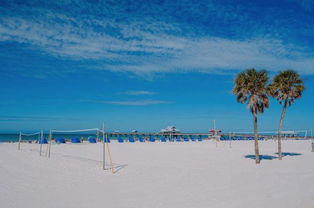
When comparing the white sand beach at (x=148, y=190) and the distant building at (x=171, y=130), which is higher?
the distant building at (x=171, y=130)

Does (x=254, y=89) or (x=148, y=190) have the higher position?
(x=254, y=89)

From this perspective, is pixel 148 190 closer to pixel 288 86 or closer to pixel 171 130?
pixel 288 86

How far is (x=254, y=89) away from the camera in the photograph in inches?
671

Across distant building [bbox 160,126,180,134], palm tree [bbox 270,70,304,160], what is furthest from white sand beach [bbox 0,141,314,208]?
distant building [bbox 160,126,180,134]

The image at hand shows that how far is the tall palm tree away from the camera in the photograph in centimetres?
1691

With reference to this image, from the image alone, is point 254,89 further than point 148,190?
Yes

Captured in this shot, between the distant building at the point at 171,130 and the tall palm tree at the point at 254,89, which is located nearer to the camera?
the tall palm tree at the point at 254,89

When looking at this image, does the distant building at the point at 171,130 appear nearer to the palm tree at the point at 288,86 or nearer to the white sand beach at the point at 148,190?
the palm tree at the point at 288,86

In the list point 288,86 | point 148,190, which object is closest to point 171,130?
point 288,86

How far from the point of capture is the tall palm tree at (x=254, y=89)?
16.9 m

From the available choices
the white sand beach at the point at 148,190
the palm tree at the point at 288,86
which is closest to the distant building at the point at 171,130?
the palm tree at the point at 288,86

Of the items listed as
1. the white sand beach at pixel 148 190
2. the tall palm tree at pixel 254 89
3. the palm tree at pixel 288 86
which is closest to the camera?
the white sand beach at pixel 148 190

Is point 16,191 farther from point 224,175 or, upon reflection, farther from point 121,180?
point 224,175

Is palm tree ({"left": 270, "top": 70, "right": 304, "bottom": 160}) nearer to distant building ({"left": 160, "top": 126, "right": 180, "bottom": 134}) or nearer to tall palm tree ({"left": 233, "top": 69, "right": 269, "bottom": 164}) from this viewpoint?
tall palm tree ({"left": 233, "top": 69, "right": 269, "bottom": 164})
